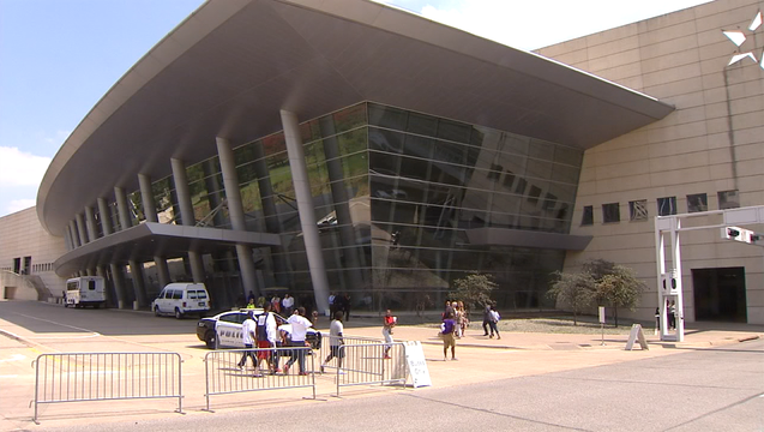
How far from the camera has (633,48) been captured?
40.6m

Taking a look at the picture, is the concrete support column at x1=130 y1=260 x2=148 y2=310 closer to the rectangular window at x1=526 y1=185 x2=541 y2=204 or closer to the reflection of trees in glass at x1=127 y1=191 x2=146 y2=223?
the reflection of trees in glass at x1=127 y1=191 x2=146 y2=223

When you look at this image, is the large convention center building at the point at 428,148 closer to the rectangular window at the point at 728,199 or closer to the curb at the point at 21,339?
the rectangular window at the point at 728,199

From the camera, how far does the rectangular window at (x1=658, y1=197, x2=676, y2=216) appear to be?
3816 centimetres

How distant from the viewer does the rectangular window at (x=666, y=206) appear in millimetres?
38156

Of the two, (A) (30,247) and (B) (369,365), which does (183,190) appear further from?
(A) (30,247)

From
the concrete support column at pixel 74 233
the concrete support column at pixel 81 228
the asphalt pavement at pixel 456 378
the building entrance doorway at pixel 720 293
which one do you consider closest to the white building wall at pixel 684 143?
the building entrance doorway at pixel 720 293

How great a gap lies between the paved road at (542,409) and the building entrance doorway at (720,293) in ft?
96.7

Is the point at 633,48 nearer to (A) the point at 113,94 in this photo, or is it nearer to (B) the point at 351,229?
(B) the point at 351,229

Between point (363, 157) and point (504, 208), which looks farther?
point (504, 208)

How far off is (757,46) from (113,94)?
36.5 meters

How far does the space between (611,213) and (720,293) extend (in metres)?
11.3

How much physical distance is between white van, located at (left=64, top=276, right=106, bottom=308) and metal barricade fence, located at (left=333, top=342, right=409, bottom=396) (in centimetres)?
4118

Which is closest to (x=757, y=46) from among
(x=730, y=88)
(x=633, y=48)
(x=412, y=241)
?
(x=730, y=88)

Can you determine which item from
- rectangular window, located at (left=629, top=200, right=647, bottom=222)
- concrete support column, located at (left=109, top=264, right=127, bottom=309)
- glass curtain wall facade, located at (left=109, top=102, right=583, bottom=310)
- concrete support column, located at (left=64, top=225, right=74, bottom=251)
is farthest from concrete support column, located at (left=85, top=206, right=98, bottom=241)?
rectangular window, located at (left=629, top=200, right=647, bottom=222)
